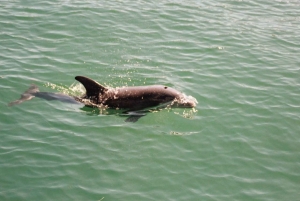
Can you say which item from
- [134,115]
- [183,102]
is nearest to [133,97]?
[134,115]

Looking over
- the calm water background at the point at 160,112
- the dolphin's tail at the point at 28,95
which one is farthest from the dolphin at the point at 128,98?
the calm water background at the point at 160,112

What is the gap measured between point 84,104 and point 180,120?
274 centimetres

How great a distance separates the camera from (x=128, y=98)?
39.0 ft

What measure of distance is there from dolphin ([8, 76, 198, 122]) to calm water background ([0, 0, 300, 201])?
0.27 m

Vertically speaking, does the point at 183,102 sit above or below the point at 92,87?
below

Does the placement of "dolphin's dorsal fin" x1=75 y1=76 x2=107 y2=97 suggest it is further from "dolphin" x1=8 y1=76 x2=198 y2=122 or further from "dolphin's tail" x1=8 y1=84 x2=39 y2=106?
"dolphin's tail" x1=8 y1=84 x2=39 y2=106

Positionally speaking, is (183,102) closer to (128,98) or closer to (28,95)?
(128,98)

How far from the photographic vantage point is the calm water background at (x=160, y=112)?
31.0 feet

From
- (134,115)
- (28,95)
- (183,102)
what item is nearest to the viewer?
(134,115)

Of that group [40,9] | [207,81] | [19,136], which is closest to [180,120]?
[207,81]

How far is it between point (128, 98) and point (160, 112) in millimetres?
976

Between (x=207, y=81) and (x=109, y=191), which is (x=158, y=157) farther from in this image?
(x=207, y=81)

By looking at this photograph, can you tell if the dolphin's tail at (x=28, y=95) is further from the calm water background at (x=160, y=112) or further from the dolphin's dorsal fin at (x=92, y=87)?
the dolphin's dorsal fin at (x=92, y=87)

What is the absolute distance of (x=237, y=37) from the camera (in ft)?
53.8
